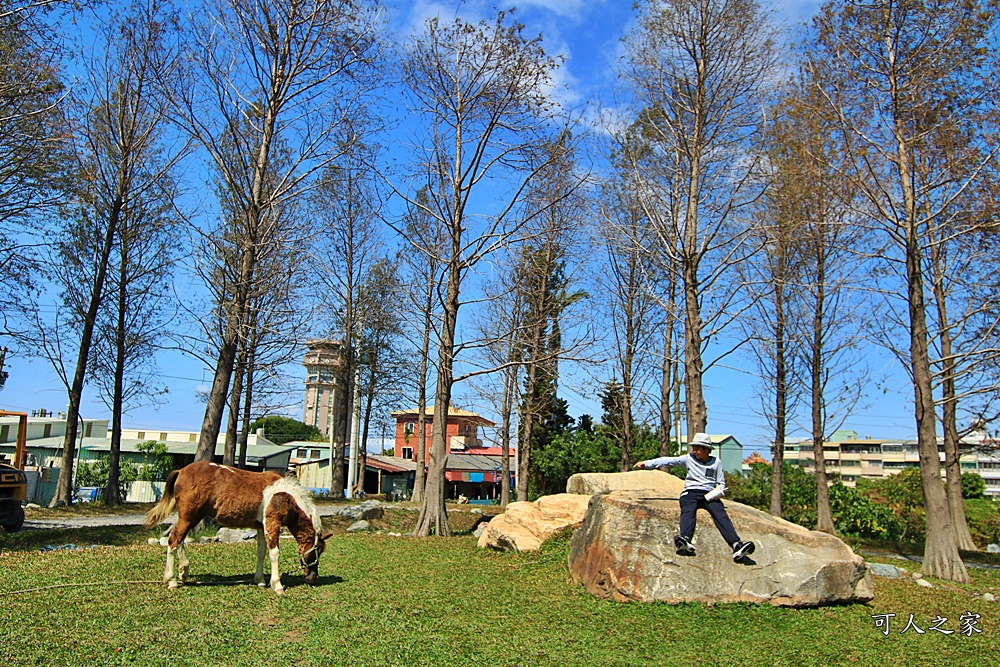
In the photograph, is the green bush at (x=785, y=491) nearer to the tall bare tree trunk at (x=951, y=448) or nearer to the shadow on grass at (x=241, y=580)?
the tall bare tree trunk at (x=951, y=448)

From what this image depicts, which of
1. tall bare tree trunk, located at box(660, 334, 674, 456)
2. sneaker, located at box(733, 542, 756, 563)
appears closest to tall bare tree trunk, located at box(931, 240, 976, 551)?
tall bare tree trunk, located at box(660, 334, 674, 456)

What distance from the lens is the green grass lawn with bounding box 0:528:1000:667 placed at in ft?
19.1

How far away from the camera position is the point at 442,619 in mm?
7164

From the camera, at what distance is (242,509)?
7.95 metres

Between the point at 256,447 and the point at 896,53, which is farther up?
the point at 896,53

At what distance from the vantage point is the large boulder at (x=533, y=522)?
12.0 metres

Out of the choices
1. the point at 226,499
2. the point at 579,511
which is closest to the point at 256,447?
the point at 579,511

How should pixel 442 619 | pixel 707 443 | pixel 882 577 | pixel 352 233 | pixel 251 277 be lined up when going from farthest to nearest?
pixel 352 233 → pixel 251 277 → pixel 882 577 → pixel 707 443 → pixel 442 619

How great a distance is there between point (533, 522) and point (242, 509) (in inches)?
229

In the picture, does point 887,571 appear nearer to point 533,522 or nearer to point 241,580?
point 533,522

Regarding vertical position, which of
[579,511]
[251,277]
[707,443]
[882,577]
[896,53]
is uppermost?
[896,53]

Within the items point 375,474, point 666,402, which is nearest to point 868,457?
point 375,474

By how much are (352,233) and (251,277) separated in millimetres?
15747

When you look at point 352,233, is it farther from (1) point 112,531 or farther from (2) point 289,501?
(2) point 289,501
